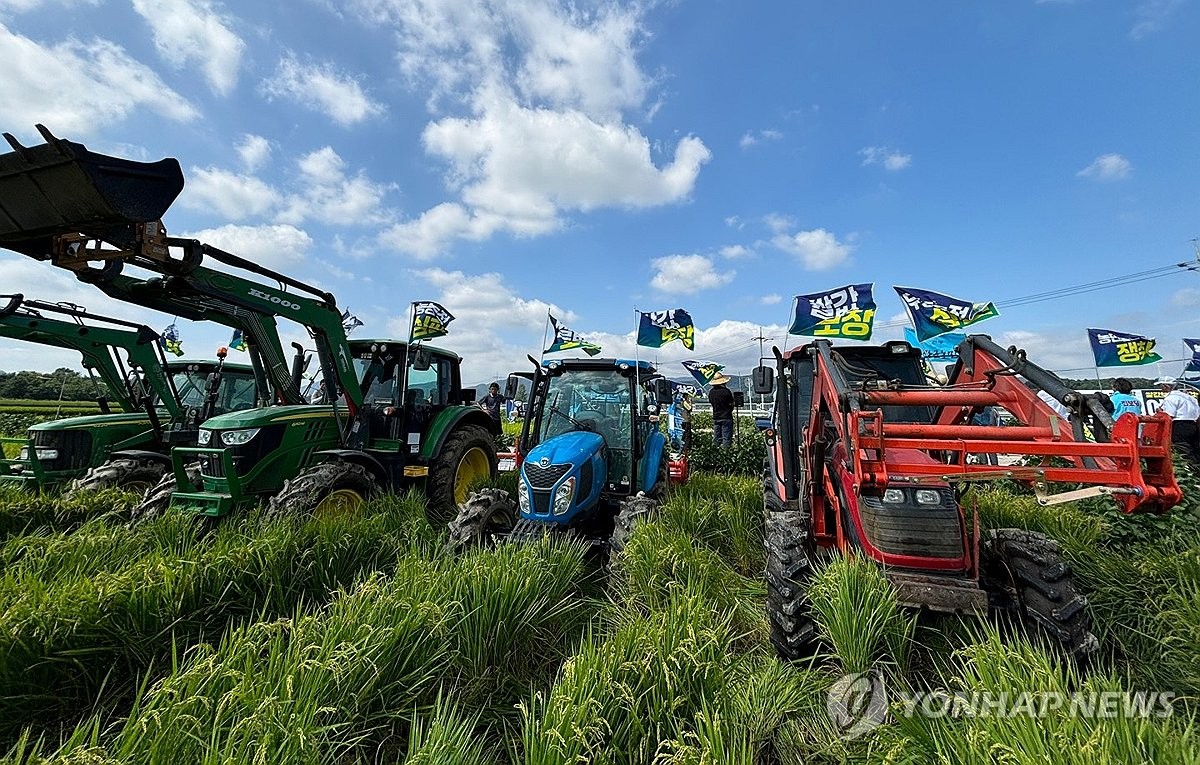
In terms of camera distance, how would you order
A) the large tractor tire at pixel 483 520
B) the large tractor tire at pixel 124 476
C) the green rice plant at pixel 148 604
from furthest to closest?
the large tractor tire at pixel 124 476, the large tractor tire at pixel 483 520, the green rice plant at pixel 148 604

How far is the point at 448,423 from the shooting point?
729cm

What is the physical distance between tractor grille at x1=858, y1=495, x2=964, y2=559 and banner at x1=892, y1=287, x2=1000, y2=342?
912 cm

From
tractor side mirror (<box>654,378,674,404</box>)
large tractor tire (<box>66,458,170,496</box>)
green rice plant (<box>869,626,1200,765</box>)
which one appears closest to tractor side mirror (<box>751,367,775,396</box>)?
tractor side mirror (<box>654,378,674,404</box>)

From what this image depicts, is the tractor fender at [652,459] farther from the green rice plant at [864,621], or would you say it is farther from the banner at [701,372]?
the banner at [701,372]

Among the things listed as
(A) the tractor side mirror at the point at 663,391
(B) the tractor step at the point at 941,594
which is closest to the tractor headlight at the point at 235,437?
(A) the tractor side mirror at the point at 663,391

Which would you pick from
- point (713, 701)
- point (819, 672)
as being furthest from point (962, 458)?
point (713, 701)

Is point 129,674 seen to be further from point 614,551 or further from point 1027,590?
point 1027,590

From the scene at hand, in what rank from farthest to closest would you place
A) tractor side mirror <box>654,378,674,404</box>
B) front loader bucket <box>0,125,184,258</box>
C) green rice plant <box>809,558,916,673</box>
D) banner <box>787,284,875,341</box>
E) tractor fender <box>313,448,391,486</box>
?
banner <box>787,284,875,341</box>, tractor side mirror <box>654,378,674,404</box>, tractor fender <box>313,448,391,486</box>, front loader bucket <box>0,125,184,258</box>, green rice plant <box>809,558,916,673</box>

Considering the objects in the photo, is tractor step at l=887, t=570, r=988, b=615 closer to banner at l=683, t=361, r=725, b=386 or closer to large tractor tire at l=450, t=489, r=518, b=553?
large tractor tire at l=450, t=489, r=518, b=553

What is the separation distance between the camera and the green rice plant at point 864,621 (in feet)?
8.92

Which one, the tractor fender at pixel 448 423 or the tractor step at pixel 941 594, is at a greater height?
the tractor fender at pixel 448 423

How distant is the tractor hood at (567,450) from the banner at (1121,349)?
23093 mm

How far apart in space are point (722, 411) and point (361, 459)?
27.0 feet

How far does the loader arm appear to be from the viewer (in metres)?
6.97
